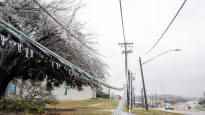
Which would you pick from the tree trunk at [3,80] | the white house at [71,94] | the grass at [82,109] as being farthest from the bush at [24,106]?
the white house at [71,94]

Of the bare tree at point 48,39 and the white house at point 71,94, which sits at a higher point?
the bare tree at point 48,39

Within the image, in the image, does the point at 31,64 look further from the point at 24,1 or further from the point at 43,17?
the point at 24,1

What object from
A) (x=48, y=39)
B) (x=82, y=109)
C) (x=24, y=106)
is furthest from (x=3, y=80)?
(x=82, y=109)

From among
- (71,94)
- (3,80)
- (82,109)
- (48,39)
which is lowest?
(82,109)

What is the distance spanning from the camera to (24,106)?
16.7 meters

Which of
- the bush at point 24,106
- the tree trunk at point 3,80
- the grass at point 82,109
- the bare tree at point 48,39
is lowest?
the grass at point 82,109

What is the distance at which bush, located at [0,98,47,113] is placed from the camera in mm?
16516

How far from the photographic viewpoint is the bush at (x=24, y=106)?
1652 centimetres

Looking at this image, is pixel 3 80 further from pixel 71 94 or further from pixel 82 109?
pixel 71 94

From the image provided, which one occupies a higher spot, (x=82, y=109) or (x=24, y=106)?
(x=24, y=106)

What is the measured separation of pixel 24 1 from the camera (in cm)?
1435

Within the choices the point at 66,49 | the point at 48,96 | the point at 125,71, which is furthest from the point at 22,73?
the point at 125,71

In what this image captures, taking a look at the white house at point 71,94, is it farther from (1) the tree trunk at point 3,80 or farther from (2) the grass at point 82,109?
(1) the tree trunk at point 3,80

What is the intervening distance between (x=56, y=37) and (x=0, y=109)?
212 inches
